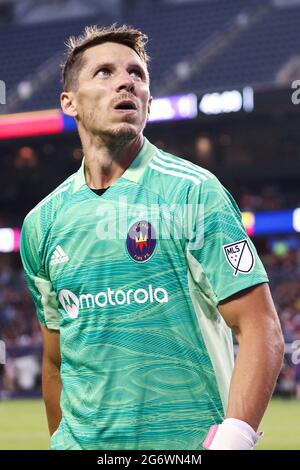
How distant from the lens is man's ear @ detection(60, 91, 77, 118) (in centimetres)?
372

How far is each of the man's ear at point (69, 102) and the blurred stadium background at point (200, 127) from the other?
47.6 feet

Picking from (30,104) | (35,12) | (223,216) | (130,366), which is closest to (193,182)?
(223,216)

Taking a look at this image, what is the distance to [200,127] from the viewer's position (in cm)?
2661

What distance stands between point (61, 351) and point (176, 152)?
2362 cm

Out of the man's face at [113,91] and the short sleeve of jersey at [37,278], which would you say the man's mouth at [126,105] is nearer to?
the man's face at [113,91]

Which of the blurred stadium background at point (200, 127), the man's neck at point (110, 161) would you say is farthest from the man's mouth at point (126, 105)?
the blurred stadium background at point (200, 127)

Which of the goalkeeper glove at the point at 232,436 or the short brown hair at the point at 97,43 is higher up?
the short brown hair at the point at 97,43

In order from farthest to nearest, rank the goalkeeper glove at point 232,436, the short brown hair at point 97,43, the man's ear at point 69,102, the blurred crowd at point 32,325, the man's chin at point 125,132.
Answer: the blurred crowd at point 32,325
the man's ear at point 69,102
the short brown hair at point 97,43
the man's chin at point 125,132
the goalkeeper glove at point 232,436

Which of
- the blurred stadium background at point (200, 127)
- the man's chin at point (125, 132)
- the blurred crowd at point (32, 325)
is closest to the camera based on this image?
the man's chin at point (125, 132)

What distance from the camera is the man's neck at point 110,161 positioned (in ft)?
11.7

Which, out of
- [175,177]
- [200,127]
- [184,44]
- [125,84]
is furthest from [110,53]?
[184,44]

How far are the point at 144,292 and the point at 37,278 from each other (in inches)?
20.1

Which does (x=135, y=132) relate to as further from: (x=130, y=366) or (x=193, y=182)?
(x=130, y=366)

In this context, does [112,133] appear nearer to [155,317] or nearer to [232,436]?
[155,317]
